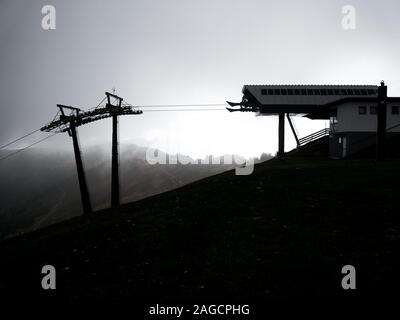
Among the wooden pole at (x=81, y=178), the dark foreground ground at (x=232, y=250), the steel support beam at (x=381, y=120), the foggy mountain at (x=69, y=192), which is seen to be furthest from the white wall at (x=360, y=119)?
the foggy mountain at (x=69, y=192)

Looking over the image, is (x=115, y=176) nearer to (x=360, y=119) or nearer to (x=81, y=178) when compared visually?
(x=81, y=178)

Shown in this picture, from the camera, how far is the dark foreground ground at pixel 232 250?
8.30 metres

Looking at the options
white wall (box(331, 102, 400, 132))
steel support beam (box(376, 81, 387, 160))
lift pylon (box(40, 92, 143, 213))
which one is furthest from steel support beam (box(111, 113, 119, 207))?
white wall (box(331, 102, 400, 132))

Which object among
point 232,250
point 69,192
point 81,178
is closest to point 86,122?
point 81,178

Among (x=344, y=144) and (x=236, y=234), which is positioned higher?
(x=344, y=144)

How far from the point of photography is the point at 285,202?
15539 millimetres

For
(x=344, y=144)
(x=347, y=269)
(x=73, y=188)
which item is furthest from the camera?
(x=73, y=188)

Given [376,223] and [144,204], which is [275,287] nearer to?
[376,223]

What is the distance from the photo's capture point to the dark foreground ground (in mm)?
8305

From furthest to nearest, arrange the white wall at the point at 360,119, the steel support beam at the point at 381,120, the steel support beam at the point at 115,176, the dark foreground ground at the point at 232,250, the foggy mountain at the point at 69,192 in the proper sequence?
the foggy mountain at the point at 69,192, the white wall at the point at 360,119, the steel support beam at the point at 381,120, the steel support beam at the point at 115,176, the dark foreground ground at the point at 232,250

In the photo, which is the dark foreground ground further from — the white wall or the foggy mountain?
the foggy mountain

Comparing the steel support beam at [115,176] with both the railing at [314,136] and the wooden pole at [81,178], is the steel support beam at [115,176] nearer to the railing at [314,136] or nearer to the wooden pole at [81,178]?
the wooden pole at [81,178]
